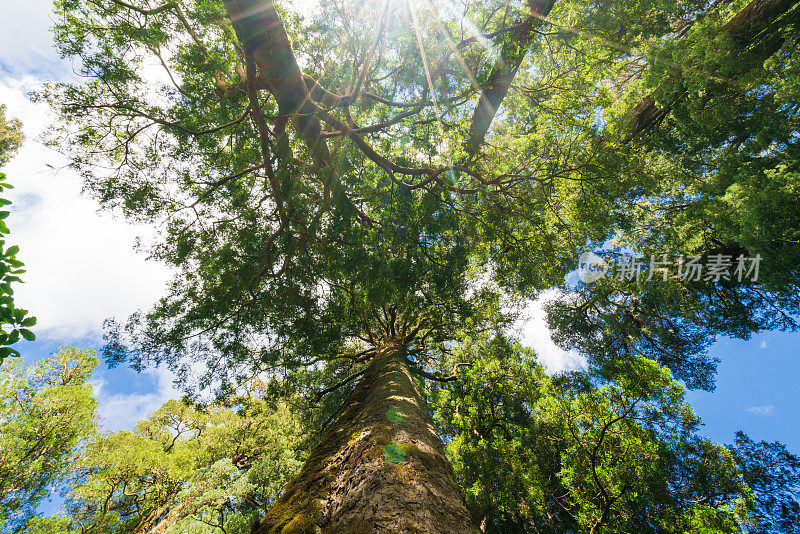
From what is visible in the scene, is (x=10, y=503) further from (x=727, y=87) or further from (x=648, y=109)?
(x=648, y=109)

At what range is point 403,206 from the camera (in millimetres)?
5613

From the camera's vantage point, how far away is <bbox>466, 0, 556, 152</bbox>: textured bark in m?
4.07

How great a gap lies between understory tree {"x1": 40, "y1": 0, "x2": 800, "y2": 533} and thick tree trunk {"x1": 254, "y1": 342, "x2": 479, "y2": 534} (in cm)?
7

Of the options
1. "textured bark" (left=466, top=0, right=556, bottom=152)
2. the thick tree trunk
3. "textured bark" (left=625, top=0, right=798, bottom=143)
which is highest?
"textured bark" (left=625, top=0, right=798, bottom=143)

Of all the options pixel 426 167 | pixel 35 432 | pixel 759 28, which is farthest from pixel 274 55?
pixel 35 432

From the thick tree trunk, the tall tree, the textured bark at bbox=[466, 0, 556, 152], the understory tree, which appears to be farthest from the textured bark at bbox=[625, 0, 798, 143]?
the tall tree

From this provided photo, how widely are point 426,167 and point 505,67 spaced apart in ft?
6.24

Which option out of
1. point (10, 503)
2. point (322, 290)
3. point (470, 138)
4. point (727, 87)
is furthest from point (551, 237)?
point (10, 503)

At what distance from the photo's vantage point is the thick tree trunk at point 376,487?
4.45ft

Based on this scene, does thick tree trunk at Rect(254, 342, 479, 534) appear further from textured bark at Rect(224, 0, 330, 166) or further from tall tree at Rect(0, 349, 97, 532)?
tall tree at Rect(0, 349, 97, 532)

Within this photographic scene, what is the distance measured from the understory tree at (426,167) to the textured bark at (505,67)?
0.14ft

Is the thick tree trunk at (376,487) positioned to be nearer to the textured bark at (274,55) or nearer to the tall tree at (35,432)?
the textured bark at (274,55)

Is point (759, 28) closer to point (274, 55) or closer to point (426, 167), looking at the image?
point (426, 167)

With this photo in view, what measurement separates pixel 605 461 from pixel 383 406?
3.59 meters
